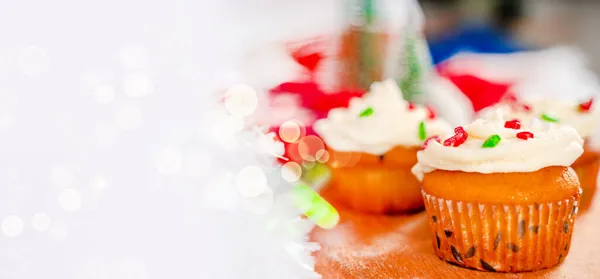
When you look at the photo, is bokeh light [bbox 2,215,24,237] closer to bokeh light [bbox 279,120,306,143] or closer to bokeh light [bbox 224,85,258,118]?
bokeh light [bbox 224,85,258,118]

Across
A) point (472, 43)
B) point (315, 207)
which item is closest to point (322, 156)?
point (315, 207)

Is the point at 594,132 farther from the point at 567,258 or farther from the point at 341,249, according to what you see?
the point at 341,249

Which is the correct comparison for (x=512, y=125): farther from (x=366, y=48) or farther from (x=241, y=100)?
(x=366, y=48)

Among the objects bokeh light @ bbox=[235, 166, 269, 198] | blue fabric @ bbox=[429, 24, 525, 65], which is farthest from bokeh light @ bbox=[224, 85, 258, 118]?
blue fabric @ bbox=[429, 24, 525, 65]

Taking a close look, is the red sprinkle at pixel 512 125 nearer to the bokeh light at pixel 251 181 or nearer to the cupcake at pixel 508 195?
the cupcake at pixel 508 195

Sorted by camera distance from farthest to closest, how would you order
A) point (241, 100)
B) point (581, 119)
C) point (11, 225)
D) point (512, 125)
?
point (581, 119) → point (241, 100) → point (512, 125) → point (11, 225)

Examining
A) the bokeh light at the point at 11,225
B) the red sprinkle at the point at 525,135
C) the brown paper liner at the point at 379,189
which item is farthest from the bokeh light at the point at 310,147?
the bokeh light at the point at 11,225
